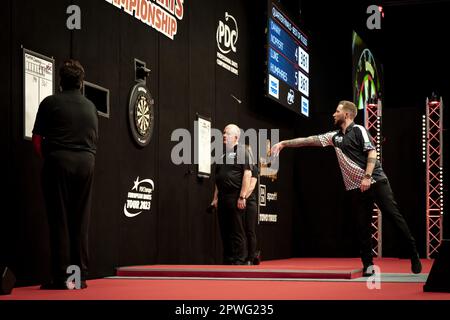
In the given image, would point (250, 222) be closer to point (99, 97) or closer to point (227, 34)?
point (99, 97)

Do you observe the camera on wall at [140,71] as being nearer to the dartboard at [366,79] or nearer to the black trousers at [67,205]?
the black trousers at [67,205]

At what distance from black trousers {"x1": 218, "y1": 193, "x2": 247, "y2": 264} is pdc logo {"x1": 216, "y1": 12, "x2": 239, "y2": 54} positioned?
239 cm

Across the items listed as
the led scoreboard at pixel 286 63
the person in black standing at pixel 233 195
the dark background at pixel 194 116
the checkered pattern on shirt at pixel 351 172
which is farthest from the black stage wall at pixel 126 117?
the checkered pattern on shirt at pixel 351 172

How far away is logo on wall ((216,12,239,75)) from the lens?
9.13 meters

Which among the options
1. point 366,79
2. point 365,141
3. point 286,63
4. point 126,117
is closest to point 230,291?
point 365,141

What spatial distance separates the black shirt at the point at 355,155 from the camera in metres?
6.12

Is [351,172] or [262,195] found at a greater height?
[351,172]

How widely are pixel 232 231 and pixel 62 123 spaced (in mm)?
3077

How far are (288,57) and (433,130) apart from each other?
259cm

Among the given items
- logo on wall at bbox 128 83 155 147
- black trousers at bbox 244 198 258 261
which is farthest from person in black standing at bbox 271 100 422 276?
logo on wall at bbox 128 83 155 147

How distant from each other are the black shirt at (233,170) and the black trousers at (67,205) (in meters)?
2.80

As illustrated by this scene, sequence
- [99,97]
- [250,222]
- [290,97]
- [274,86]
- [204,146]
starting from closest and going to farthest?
[99,97] < [250,222] < [204,146] < [274,86] < [290,97]

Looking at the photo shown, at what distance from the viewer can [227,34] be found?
30.9 ft

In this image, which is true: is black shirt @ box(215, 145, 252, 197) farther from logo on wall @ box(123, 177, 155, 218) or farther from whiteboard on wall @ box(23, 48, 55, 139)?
whiteboard on wall @ box(23, 48, 55, 139)
